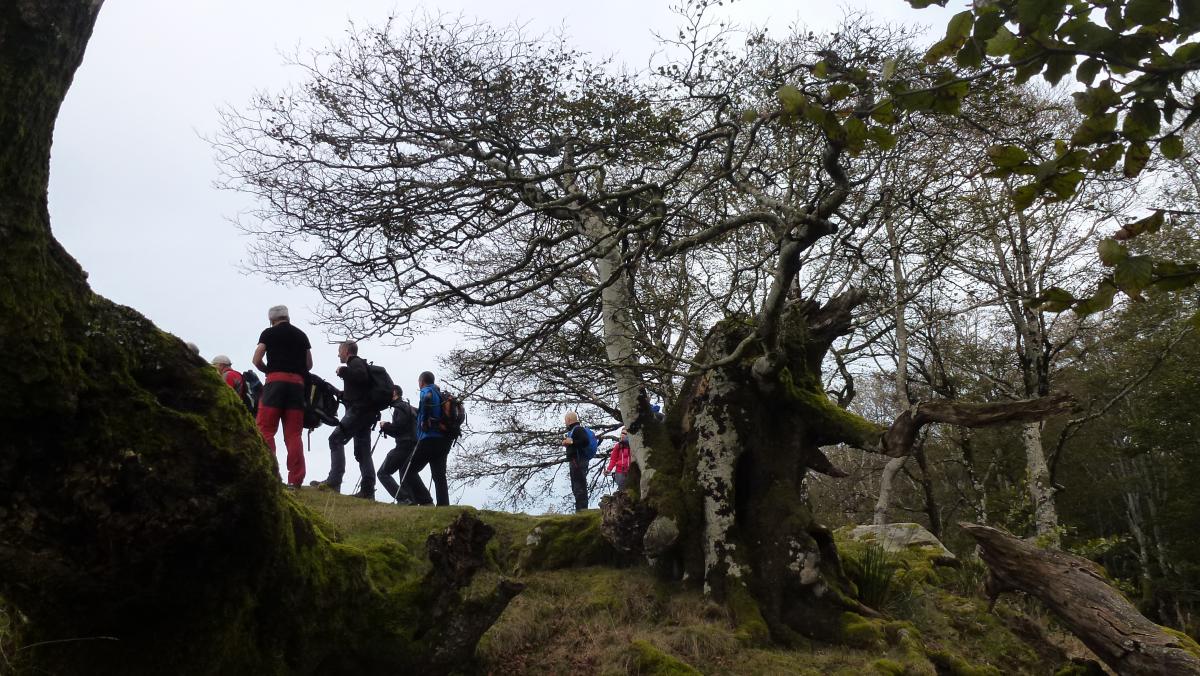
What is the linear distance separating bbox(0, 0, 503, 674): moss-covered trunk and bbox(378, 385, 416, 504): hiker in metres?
6.20

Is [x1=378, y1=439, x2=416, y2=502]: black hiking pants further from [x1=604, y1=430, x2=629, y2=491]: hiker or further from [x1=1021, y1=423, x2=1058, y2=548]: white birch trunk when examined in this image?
[x1=1021, y1=423, x2=1058, y2=548]: white birch trunk

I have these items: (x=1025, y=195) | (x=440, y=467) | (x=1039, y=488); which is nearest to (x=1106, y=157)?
(x=1025, y=195)

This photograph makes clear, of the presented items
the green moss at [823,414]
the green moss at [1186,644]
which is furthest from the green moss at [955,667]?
the green moss at [823,414]

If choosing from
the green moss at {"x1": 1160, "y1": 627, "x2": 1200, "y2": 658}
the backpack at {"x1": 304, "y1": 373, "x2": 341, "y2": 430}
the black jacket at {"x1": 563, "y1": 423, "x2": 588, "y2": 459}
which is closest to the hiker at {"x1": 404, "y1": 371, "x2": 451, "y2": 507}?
the backpack at {"x1": 304, "y1": 373, "x2": 341, "y2": 430}

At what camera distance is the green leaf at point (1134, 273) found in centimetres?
206

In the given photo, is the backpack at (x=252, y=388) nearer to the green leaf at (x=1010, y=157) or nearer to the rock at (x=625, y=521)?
the rock at (x=625, y=521)

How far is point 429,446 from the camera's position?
10156mm

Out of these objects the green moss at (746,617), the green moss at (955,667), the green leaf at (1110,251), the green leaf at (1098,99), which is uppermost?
the green leaf at (1098,99)

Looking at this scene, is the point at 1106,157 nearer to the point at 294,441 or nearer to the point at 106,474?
the point at 106,474

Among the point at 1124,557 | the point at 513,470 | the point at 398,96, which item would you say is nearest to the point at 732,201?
the point at 398,96

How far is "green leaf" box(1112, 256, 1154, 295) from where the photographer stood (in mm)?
2064

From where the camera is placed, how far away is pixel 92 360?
3.55m

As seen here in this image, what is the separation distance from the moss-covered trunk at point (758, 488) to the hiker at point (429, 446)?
9.58ft

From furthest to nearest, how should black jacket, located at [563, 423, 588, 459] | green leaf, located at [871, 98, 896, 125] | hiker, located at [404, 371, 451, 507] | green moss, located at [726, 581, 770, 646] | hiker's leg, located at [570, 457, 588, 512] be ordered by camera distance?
hiker's leg, located at [570, 457, 588, 512] → black jacket, located at [563, 423, 588, 459] → hiker, located at [404, 371, 451, 507] → green moss, located at [726, 581, 770, 646] → green leaf, located at [871, 98, 896, 125]
